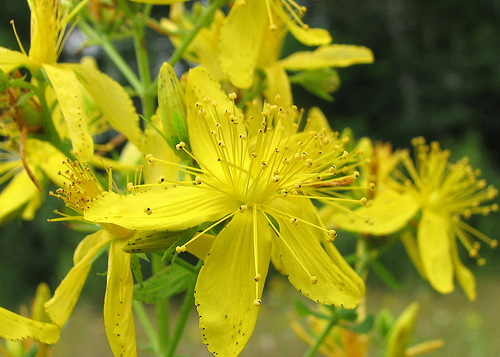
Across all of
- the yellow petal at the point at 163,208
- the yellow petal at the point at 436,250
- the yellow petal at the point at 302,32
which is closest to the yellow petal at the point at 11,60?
the yellow petal at the point at 163,208

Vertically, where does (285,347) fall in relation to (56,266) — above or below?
above

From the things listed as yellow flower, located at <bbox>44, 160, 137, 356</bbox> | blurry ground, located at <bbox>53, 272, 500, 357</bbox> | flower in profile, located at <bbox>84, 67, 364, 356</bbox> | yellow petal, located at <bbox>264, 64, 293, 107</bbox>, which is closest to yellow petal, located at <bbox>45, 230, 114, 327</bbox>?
yellow flower, located at <bbox>44, 160, 137, 356</bbox>

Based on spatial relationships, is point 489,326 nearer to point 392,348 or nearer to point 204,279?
point 392,348

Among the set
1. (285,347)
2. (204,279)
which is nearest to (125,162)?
(204,279)

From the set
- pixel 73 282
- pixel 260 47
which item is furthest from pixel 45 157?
pixel 260 47

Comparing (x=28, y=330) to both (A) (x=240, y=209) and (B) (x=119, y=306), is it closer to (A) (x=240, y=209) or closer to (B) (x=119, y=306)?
(B) (x=119, y=306)

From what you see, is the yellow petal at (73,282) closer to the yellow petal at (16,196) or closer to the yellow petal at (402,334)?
the yellow petal at (16,196)

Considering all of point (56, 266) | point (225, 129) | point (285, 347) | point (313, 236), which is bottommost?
point (56, 266)

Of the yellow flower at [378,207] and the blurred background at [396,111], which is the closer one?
the yellow flower at [378,207]
